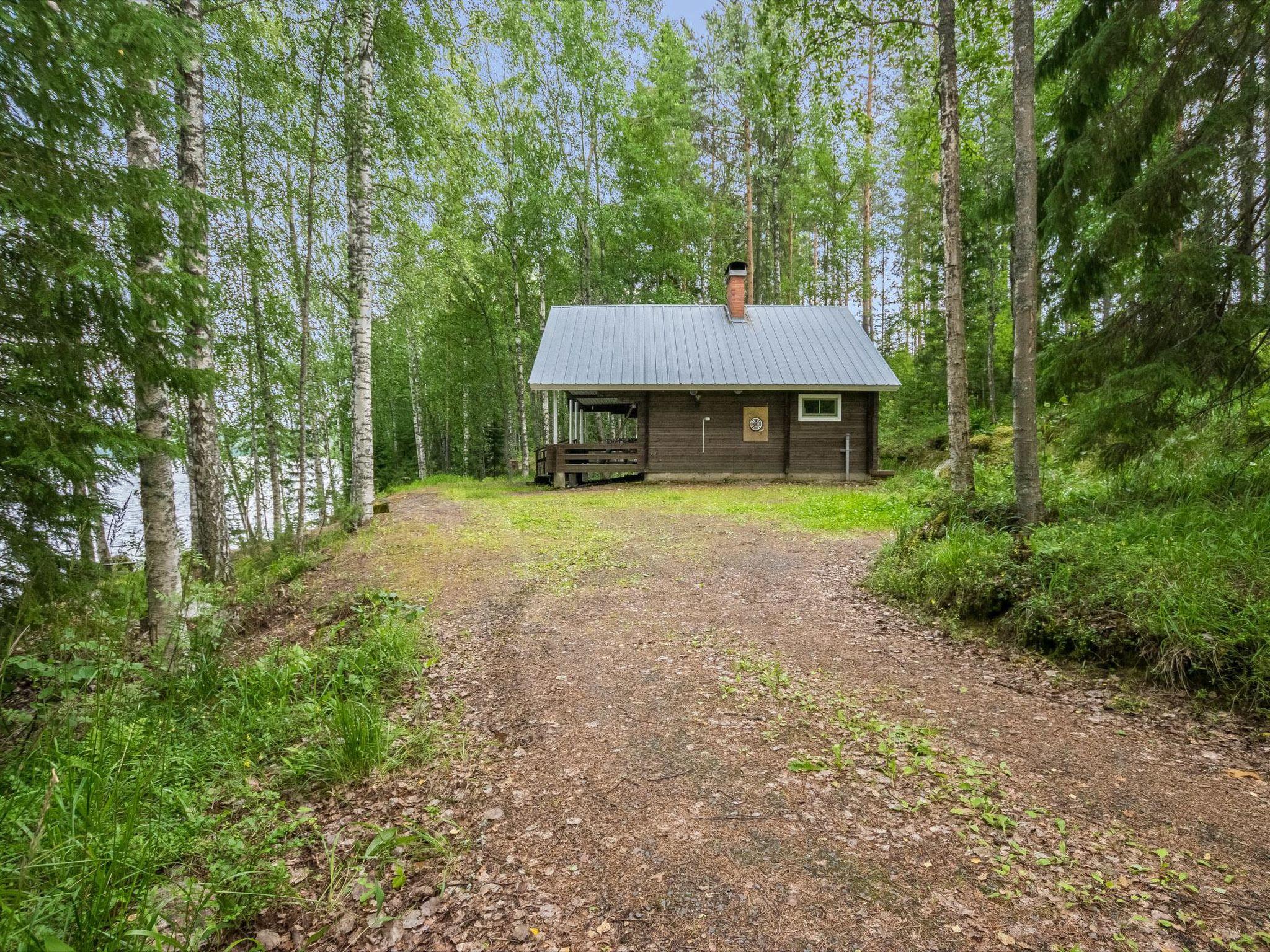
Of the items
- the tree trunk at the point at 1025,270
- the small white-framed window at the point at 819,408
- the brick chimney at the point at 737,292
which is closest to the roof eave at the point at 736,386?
the small white-framed window at the point at 819,408

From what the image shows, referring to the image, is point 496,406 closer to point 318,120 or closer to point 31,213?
point 318,120

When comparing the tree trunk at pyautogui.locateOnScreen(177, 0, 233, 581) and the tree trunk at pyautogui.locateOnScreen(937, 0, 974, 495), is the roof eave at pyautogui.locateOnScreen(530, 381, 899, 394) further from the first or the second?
the tree trunk at pyautogui.locateOnScreen(177, 0, 233, 581)

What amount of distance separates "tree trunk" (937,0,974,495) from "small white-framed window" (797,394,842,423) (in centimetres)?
922

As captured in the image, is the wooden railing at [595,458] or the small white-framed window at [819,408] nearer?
the wooden railing at [595,458]

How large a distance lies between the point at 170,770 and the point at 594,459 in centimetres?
1323

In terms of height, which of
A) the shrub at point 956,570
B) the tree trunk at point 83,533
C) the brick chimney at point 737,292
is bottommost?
the shrub at point 956,570

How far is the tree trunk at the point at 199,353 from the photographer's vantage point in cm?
352

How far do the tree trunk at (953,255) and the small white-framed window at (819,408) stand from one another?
363 inches

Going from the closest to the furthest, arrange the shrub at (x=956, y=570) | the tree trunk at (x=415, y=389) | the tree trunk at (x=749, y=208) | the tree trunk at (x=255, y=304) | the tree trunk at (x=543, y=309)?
the shrub at (x=956, y=570) → the tree trunk at (x=255, y=304) → the tree trunk at (x=543, y=309) → the tree trunk at (x=415, y=389) → the tree trunk at (x=749, y=208)

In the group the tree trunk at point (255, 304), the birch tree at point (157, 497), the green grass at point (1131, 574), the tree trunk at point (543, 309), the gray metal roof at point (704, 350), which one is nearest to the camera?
the green grass at point (1131, 574)

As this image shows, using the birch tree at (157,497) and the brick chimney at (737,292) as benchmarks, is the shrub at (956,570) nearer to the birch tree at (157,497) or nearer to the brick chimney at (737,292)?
the birch tree at (157,497)

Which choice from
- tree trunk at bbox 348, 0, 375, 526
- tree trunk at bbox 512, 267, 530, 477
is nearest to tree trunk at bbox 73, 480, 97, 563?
tree trunk at bbox 348, 0, 375, 526

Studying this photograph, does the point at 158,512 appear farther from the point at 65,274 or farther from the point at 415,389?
the point at 415,389

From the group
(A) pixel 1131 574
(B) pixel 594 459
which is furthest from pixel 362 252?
(A) pixel 1131 574
